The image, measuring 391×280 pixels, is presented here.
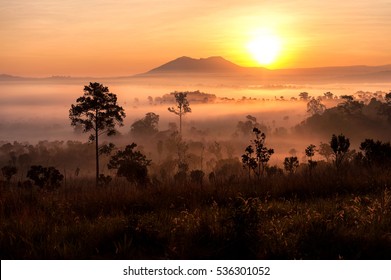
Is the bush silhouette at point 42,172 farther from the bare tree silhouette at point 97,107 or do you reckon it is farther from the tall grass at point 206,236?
the tall grass at point 206,236

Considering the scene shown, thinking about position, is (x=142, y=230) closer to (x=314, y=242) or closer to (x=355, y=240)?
(x=314, y=242)

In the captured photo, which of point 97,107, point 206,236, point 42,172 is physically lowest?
point 42,172

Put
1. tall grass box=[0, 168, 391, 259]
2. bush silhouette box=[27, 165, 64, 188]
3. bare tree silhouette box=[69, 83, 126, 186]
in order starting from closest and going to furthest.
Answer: tall grass box=[0, 168, 391, 259]
bush silhouette box=[27, 165, 64, 188]
bare tree silhouette box=[69, 83, 126, 186]

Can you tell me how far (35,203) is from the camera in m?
10.0

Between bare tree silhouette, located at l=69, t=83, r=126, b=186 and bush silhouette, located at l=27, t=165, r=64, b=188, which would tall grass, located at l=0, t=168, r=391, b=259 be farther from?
bare tree silhouette, located at l=69, t=83, r=126, b=186

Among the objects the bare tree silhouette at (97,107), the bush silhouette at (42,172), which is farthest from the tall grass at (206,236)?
the bare tree silhouette at (97,107)

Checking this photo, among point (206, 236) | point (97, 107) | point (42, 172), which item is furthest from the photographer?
point (97, 107)

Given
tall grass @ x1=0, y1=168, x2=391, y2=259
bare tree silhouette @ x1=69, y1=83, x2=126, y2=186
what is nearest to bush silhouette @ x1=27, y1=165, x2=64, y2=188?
bare tree silhouette @ x1=69, y1=83, x2=126, y2=186

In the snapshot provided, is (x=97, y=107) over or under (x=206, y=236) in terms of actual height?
over

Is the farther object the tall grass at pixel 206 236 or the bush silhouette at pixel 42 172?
the bush silhouette at pixel 42 172

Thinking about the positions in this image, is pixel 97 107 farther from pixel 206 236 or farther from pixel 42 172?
pixel 206 236

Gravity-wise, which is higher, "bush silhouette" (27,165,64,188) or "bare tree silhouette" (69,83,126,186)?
"bare tree silhouette" (69,83,126,186)

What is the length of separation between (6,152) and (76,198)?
199m

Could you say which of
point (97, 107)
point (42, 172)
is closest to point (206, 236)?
point (42, 172)
